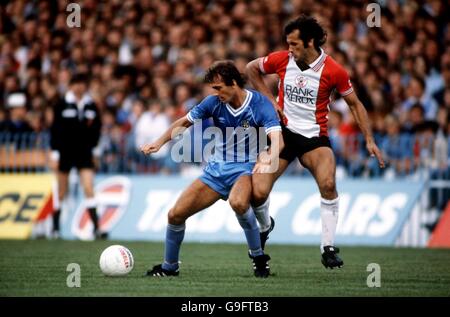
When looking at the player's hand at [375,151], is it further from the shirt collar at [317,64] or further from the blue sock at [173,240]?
the blue sock at [173,240]

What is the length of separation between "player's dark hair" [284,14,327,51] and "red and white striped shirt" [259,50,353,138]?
0.21 metres

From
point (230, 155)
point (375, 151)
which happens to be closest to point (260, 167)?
point (230, 155)

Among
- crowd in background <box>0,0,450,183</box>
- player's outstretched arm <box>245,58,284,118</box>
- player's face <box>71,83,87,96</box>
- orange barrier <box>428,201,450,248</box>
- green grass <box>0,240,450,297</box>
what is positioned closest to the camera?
green grass <box>0,240,450,297</box>

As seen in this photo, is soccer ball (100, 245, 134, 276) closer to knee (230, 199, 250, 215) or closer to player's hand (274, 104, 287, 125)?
knee (230, 199, 250, 215)

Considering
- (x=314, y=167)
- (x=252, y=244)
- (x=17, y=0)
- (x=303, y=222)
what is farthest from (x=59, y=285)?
(x=17, y=0)

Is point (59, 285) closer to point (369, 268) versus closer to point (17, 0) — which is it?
point (369, 268)

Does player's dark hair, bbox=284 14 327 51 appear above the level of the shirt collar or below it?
above

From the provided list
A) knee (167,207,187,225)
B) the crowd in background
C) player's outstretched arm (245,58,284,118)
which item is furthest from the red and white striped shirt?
the crowd in background

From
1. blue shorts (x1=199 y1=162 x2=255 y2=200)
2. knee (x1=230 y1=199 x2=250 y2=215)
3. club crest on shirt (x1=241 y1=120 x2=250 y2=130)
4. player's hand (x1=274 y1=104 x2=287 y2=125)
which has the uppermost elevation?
player's hand (x1=274 y1=104 x2=287 y2=125)

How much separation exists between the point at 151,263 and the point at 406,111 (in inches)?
293

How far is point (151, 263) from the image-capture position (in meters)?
11.7

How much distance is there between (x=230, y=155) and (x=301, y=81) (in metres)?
1.37

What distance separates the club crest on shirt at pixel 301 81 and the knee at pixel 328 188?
1080 millimetres

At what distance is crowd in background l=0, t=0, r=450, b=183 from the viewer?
1722cm
